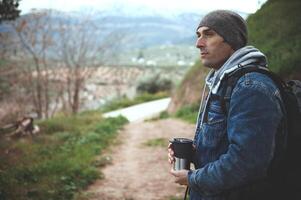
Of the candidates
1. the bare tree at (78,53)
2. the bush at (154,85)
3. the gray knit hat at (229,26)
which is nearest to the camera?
the gray knit hat at (229,26)

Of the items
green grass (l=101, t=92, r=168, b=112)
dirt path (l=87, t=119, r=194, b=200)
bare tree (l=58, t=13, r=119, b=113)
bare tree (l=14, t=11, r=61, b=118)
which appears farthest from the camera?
bare tree (l=58, t=13, r=119, b=113)

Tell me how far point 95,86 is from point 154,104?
1952cm

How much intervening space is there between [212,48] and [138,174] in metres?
5.94

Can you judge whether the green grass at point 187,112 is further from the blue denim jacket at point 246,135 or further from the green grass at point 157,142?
the blue denim jacket at point 246,135

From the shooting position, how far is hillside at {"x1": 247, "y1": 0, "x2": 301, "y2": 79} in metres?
9.46

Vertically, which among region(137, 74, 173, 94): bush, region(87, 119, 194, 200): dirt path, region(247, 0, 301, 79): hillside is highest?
Result: region(247, 0, 301, 79): hillside

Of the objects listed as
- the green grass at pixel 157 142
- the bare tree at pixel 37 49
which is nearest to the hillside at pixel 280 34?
the green grass at pixel 157 142

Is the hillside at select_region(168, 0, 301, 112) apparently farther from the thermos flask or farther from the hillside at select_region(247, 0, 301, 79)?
the thermos flask

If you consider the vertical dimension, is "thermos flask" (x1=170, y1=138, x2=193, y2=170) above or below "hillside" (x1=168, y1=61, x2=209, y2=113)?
above

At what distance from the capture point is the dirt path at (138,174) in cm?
665

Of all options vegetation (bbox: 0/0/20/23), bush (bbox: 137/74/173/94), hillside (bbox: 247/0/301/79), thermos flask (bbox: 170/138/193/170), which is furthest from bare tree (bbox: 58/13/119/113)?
thermos flask (bbox: 170/138/193/170)

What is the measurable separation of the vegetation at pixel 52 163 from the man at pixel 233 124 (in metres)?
4.01

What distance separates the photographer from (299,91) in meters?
2.14

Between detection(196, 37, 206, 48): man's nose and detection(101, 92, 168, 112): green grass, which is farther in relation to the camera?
detection(101, 92, 168, 112): green grass
